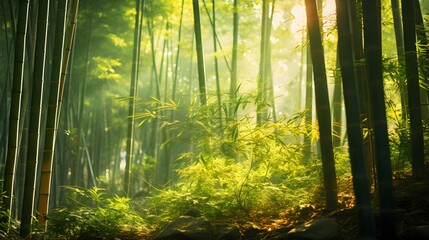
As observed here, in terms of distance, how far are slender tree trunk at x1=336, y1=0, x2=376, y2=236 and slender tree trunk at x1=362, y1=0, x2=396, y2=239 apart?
9 cm

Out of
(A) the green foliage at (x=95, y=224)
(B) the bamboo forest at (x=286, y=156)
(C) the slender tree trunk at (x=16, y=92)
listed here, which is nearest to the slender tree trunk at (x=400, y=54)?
(B) the bamboo forest at (x=286, y=156)

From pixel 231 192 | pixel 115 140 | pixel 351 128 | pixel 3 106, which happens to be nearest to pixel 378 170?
pixel 351 128

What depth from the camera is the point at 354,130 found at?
2459 mm

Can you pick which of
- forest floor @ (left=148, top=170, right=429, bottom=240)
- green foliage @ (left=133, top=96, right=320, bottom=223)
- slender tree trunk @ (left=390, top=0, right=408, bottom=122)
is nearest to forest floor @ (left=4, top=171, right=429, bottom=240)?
forest floor @ (left=148, top=170, right=429, bottom=240)

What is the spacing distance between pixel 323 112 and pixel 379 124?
1.86 feet

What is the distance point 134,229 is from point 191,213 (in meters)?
0.57

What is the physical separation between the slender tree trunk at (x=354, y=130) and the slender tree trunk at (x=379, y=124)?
0.09 metres

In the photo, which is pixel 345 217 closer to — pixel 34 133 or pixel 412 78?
pixel 412 78

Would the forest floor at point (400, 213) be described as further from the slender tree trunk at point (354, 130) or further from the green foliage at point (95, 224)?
the green foliage at point (95, 224)

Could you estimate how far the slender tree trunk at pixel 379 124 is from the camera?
240cm

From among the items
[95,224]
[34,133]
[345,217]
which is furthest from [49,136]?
[345,217]

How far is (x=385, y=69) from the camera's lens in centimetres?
319

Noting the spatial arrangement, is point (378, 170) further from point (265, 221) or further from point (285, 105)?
point (285, 105)

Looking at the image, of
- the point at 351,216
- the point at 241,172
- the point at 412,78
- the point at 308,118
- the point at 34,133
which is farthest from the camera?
the point at 308,118
